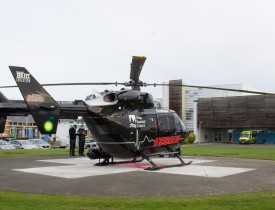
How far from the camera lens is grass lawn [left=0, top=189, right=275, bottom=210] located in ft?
23.7

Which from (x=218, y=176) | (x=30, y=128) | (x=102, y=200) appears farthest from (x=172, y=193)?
(x=30, y=128)

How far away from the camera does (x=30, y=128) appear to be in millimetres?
106125

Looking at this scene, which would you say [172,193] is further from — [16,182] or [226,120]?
[226,120]

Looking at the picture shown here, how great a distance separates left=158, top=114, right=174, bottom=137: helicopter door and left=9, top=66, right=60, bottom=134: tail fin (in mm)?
5200

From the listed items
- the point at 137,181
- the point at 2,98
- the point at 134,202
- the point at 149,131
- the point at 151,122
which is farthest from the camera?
the point at 151,122

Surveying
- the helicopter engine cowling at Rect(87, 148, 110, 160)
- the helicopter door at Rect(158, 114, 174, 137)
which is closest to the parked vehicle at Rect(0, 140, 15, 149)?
the helicopter engine cowling at Rect(87, 148, 110, 160)

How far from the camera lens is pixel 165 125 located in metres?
15.2

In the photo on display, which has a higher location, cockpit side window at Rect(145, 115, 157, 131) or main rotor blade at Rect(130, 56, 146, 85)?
main rotor blade at Rect(130, 56, 146, 85)

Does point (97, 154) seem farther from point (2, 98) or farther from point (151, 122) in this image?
point (2, 98)

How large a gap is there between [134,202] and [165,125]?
7.60 meters

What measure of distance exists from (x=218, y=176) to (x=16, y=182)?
6.63 m

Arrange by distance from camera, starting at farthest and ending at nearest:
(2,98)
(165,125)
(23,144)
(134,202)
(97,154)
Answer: (23,144), (97,154), (165,125), (2,98), (134,202)

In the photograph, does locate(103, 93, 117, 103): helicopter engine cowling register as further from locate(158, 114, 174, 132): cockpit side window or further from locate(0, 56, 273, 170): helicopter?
locate(158, 114, 174, 132): cockpit side window

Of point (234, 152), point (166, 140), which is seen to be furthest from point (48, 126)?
point (234, 152)
